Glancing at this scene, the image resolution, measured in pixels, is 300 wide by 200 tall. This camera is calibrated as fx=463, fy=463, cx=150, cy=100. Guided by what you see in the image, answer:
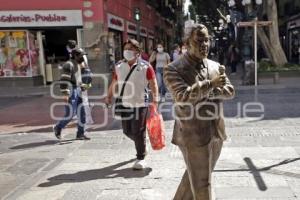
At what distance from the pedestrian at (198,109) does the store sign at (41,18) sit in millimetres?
17148

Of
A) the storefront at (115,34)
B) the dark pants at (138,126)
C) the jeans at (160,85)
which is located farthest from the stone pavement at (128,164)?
the storefront at (115,34)

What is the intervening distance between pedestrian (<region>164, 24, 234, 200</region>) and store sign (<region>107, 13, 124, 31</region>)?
59.5 ft

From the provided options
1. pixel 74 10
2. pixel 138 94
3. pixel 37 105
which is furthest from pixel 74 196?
pixel 74 10

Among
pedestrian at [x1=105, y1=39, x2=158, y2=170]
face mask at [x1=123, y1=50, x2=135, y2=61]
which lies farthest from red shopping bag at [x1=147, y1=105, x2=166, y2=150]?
face mask at [x1=123, y1=50, x2=135, y2=61]

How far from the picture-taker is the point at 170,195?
512 centimetres

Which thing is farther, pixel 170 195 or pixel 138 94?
pixel 138 94

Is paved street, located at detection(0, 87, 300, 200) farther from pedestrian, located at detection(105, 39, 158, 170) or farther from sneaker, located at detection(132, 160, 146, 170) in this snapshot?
pedestrian, located at detection(105, 39, 158, 170)

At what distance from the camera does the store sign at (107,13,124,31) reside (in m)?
21.5

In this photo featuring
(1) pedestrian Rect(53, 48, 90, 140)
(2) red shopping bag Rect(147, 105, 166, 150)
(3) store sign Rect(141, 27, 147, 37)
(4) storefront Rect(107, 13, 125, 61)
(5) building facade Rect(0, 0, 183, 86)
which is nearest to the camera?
(2) red shopping bag Rect(147, 105, 166, 150)

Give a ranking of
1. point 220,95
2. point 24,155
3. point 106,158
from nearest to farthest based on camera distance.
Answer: point 220,95
point 106,158
point 24,155

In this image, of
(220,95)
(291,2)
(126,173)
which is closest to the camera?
(220,95)

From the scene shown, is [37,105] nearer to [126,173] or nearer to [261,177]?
[126,173]

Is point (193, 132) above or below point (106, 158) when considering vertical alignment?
above

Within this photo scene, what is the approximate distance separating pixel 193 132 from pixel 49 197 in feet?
8.05
